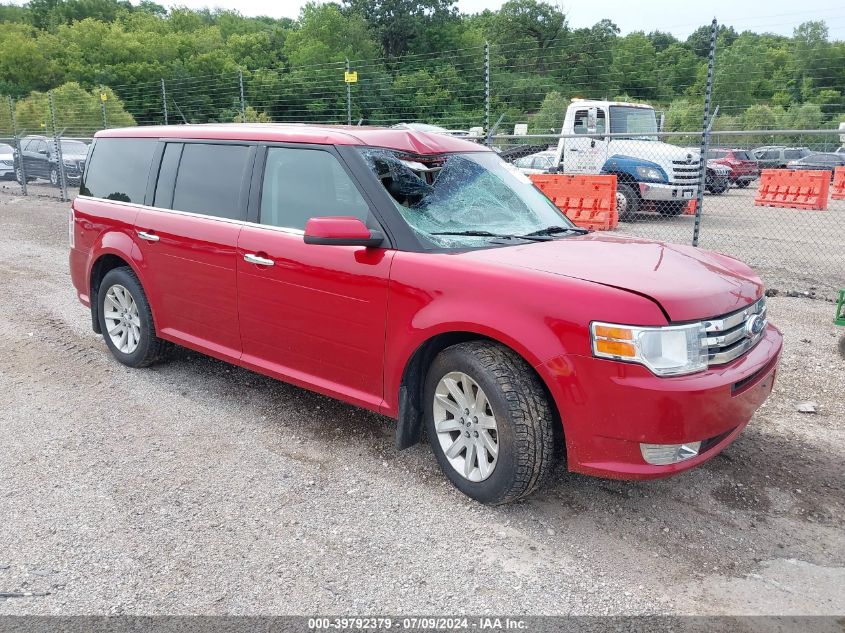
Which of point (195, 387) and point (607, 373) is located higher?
point (607, 373)

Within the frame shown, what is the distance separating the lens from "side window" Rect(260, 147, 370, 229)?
3.87 metres

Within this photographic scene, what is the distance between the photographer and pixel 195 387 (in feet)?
16.8

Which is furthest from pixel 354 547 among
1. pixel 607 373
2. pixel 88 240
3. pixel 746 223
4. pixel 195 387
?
pixel 746 223

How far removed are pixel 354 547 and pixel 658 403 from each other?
1444 mm

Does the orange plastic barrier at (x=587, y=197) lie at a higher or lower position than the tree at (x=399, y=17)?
lower

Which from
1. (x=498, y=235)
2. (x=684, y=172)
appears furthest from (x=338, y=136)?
(x=684, y=172)

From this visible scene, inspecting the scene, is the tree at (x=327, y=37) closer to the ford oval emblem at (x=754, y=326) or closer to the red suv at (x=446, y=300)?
the red suv at (x=446, y=300)

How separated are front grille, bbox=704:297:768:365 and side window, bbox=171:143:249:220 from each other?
277 centimetres

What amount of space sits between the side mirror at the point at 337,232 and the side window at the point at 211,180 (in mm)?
1035

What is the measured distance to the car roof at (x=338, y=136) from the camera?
4.02 metres

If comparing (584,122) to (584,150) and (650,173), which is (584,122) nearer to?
(584,150)

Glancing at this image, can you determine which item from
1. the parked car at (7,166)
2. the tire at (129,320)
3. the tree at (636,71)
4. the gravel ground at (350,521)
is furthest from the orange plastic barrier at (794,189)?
the parked car at (7,166)

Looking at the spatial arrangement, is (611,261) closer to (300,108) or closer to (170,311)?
(170,311)

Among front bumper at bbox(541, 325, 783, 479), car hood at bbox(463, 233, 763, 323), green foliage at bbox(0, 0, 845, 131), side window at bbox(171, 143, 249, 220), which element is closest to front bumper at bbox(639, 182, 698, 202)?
green foliage at bbox(0, 0, 845, 131)
